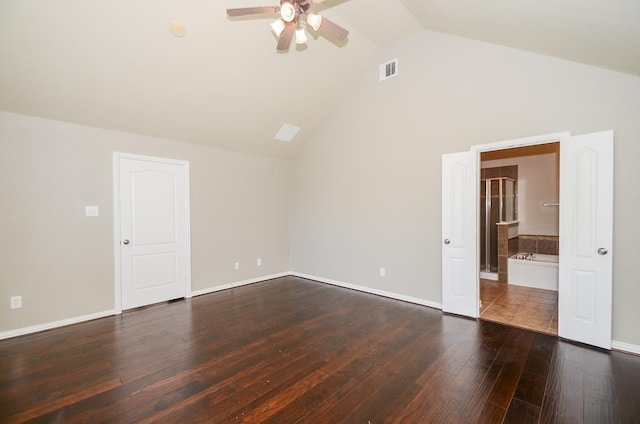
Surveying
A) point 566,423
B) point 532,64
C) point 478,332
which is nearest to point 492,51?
point 532,64

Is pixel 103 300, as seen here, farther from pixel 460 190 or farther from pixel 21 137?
pixel 460 190

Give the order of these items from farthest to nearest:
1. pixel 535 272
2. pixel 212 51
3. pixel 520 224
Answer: pixel 520 224, pixel 535 272, pixel 212 51

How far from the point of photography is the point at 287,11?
7.20 ft

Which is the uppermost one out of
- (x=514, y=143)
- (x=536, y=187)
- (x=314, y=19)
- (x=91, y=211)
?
(x=314, y=19)

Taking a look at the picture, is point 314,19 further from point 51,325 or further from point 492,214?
point 492,214

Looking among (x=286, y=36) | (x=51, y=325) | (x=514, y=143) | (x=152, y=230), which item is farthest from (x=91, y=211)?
(x=514, y=143)

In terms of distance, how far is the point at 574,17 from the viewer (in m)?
2.17

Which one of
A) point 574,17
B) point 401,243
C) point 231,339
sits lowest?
point 231,339

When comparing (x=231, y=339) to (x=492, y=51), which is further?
(x=492, y=51)

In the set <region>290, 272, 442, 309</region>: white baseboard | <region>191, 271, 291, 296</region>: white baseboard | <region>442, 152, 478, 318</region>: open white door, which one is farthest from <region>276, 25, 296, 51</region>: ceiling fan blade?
<region>191, 271, 291, 296</region>: white baseboard

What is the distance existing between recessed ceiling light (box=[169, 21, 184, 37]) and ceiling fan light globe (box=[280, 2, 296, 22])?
4.90 ft

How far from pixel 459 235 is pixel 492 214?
2702 mm

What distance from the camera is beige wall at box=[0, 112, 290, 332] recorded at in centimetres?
322

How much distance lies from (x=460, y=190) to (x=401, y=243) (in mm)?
1164
